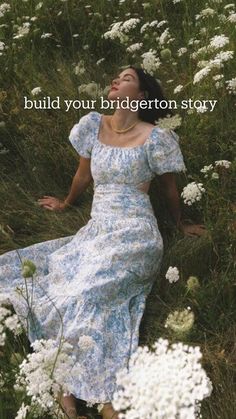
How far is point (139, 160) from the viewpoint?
2965 millimetres

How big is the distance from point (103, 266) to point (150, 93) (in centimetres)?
106

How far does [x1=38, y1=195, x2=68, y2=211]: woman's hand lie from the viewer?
133 inches

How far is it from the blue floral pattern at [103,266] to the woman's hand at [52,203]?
289 millimetres

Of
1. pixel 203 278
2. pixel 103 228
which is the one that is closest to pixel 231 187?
pixel 203 278

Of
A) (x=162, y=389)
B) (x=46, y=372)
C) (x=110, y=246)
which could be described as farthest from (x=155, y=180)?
(x=162, y=389)

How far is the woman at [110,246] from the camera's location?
91.9 inches

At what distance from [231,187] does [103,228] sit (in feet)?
2.10

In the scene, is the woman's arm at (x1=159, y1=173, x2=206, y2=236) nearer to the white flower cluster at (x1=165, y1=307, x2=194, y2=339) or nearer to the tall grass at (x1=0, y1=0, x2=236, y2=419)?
the tall grass at (x1=0, y1=0, x2=236, y2=419)

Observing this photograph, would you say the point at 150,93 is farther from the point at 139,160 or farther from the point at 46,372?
the point at 46,372

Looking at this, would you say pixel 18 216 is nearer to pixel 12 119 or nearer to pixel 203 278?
pixel 12 119

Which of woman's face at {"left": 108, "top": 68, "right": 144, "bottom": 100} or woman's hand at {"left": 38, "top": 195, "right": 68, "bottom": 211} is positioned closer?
woman's face at {"left": 108, "top": 68, "right": 144, "bottom": 100}

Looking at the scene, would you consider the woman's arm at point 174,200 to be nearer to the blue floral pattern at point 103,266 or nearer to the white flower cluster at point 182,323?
the blue floral pattern at point 103,266

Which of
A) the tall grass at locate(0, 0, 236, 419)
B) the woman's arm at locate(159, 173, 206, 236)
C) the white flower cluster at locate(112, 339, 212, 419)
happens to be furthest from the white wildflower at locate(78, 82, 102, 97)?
the white flower cluster at locate(112, 339, 212, 419)

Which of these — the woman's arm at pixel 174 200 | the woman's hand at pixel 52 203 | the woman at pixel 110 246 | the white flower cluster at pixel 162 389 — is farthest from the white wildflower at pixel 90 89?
the white flower cluster at pixel 162 389
